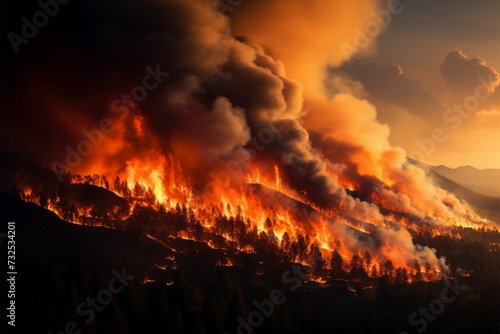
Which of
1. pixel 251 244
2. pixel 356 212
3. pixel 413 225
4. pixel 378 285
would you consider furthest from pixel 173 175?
pixel 413 225

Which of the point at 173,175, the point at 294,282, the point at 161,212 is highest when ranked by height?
the point at 173,175

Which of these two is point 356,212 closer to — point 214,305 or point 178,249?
point 178,249

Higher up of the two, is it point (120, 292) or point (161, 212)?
point (161, 212)

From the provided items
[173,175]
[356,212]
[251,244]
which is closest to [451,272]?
[356,212]

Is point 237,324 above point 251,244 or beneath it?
beneath

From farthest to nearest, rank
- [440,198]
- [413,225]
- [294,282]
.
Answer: [440,198] → [413,225] → [294,282]

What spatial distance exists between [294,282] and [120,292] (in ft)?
126

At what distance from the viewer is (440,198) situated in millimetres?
188625

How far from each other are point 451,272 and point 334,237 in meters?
27.7

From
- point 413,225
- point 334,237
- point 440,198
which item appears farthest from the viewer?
point 440,198

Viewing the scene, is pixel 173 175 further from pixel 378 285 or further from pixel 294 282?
pixel 378 285

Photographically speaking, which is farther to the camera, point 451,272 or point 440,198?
point 440,198

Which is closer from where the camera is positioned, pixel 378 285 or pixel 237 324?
pixel 237 324

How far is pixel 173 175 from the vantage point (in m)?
142
